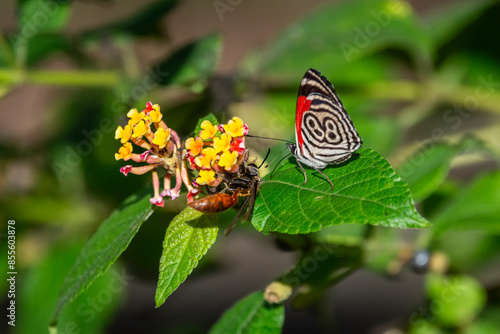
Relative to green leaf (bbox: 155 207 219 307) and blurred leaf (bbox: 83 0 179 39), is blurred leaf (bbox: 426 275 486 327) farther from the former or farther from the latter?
blurred leaf (bbox: 83 0 179 39)

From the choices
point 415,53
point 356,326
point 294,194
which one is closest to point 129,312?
point 356,326

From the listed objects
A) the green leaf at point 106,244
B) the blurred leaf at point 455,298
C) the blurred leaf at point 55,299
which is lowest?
the blurred leaf at point 455,298

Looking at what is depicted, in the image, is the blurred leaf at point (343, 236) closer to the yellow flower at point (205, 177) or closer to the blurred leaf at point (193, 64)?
the yellow flower at point (205, 177)

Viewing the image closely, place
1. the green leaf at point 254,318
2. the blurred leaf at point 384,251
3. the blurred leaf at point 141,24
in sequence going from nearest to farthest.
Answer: the green leaf at point 254,318 < the blurred leaf at point 384,251 < the blurred leaf at point 141,24

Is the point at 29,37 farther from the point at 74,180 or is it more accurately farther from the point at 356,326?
the point at 356,326

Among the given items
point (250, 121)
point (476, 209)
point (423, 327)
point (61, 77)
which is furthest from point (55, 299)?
point (476, 209)

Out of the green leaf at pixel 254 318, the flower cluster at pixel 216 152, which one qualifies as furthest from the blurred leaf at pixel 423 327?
the flower cluster at pixel 216 152

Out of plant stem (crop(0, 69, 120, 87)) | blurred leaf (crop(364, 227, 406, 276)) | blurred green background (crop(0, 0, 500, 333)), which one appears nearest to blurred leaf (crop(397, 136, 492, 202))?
blurred green background (crop(0, 0, 500, 333))
